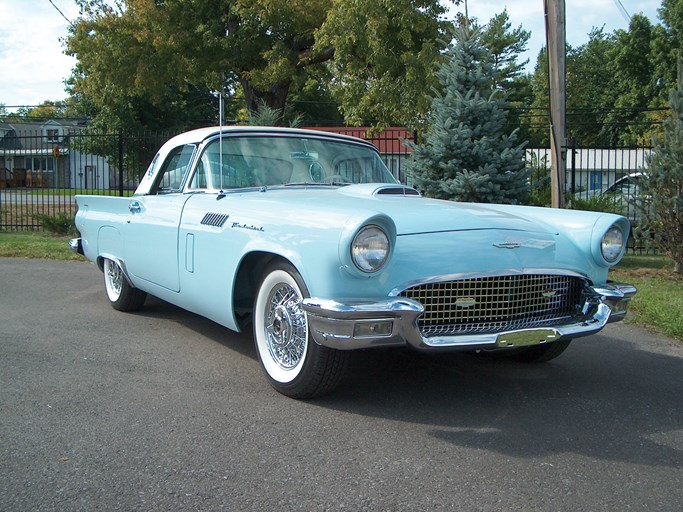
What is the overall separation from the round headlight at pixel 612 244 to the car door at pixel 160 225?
2813 mm

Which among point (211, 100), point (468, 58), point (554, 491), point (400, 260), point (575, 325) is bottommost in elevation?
point (554, 491)

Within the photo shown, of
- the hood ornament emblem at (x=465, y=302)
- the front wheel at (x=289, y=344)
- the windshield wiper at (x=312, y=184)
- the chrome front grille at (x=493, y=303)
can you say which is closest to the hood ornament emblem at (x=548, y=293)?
the chrome front grille at (x=493, y=303)

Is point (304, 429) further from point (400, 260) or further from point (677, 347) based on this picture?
point (677, 347)

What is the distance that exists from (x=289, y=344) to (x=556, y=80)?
22.4ft

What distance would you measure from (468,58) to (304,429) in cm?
763

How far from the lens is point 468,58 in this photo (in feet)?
31.9

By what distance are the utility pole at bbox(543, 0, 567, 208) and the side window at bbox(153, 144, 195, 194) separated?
216 inches

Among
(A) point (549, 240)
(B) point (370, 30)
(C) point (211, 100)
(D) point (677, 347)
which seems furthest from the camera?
(C) point (211, 100)

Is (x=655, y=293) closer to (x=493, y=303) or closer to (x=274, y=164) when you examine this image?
(x=493, y=303)

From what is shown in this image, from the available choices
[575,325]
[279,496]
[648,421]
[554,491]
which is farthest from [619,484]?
[279,496]

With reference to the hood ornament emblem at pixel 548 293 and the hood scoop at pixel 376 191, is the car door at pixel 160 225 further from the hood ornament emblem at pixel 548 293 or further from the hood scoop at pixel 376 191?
the hood ornament emblem at pixel 548 293

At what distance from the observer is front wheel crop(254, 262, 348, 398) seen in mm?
3570

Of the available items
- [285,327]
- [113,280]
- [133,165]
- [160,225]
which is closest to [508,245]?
[285,327]

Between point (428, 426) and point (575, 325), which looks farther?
point (575, 325)
